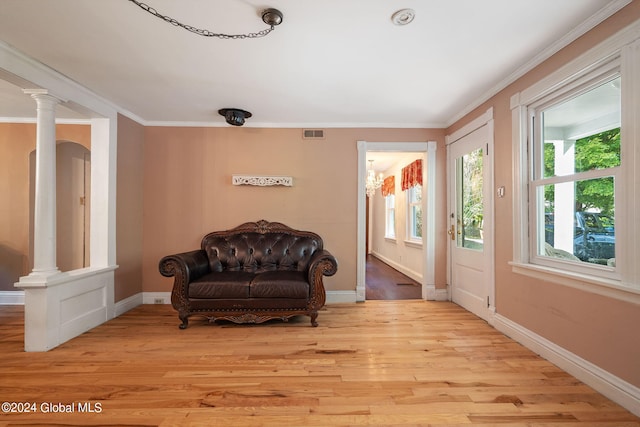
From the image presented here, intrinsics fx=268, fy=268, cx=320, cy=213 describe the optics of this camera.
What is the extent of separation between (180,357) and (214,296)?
69 centimetres

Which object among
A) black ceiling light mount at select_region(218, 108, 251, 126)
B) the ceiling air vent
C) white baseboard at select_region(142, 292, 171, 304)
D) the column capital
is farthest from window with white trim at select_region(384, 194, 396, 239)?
the column capital

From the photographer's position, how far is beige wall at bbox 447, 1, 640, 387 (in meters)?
1.69

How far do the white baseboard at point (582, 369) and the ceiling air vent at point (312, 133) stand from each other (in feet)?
10.3

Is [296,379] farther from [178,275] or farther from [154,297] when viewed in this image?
[154,297]

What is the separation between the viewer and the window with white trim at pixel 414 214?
18.0ft

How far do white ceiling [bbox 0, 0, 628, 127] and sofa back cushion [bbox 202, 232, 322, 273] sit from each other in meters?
1.69

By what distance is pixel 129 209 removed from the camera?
11.6ft

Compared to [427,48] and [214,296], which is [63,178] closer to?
[214,296]

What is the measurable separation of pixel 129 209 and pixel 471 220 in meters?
4.47

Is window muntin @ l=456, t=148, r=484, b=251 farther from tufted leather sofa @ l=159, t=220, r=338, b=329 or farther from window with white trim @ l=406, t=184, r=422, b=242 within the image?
tufted leather sofa @ l=159, t=220, r=338, b=329

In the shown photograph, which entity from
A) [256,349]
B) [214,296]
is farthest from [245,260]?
[256,349]

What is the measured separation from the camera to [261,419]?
1574 millimetres

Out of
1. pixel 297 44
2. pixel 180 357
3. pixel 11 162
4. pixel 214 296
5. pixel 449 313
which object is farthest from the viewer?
pixel 11 162

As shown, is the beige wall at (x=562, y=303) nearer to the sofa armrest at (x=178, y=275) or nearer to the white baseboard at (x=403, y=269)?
the white baseboard at (x=403, y=269)
